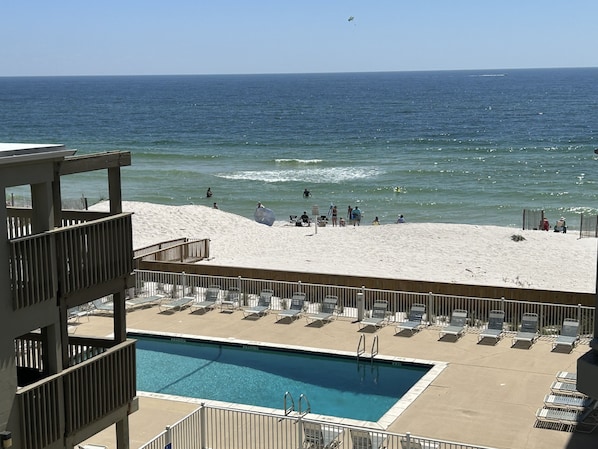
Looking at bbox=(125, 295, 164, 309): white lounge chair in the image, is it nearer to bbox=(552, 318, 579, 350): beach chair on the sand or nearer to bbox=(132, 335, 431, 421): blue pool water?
bbox=(132, 335, 431, 421): blue pool water

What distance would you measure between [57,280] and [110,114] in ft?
444

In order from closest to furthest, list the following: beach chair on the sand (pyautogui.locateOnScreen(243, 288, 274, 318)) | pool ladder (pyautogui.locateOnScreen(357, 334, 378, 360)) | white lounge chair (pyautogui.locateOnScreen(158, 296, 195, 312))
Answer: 1. pool ladder (pyautogui.locateOnScreen(357, 334, 378, 360))
2. beach chair on the sand (pyautogui.locateOnScreen(243, 288, 274, 318))
3. white lounge chair (pyautogui.locateOnScreen(158, 296, 195, 312))

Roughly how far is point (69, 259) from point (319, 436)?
5783 mm

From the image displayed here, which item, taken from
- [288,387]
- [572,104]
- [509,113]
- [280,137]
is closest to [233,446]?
[288,387]

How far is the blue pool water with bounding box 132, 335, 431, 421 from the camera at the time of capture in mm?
19219

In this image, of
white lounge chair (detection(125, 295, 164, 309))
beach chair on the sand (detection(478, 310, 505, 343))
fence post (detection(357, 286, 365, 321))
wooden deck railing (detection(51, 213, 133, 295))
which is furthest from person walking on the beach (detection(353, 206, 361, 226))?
wooden deck railing (detection(51, 213, 133, 295))

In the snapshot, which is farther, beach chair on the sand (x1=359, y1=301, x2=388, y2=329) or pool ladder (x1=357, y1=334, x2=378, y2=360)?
beach chair on the sand (x1=359, y1=301, x2=388, y2=329)

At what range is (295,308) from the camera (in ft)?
80.5

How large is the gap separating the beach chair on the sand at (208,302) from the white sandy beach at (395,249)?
173 inches

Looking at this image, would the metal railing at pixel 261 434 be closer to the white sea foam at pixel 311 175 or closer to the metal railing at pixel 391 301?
the metal railing at pixel 391 301

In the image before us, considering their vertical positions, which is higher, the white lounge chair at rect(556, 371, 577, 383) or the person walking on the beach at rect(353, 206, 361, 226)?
the white lounge chair at rect(556, 371, 577, 383)

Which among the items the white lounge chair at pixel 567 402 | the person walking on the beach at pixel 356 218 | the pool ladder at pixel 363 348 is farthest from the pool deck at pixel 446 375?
Result: the person walking on the beach at pixel 356 218

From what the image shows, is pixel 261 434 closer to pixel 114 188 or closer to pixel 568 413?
pixel 568 413

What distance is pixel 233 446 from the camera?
15820 millimetres
